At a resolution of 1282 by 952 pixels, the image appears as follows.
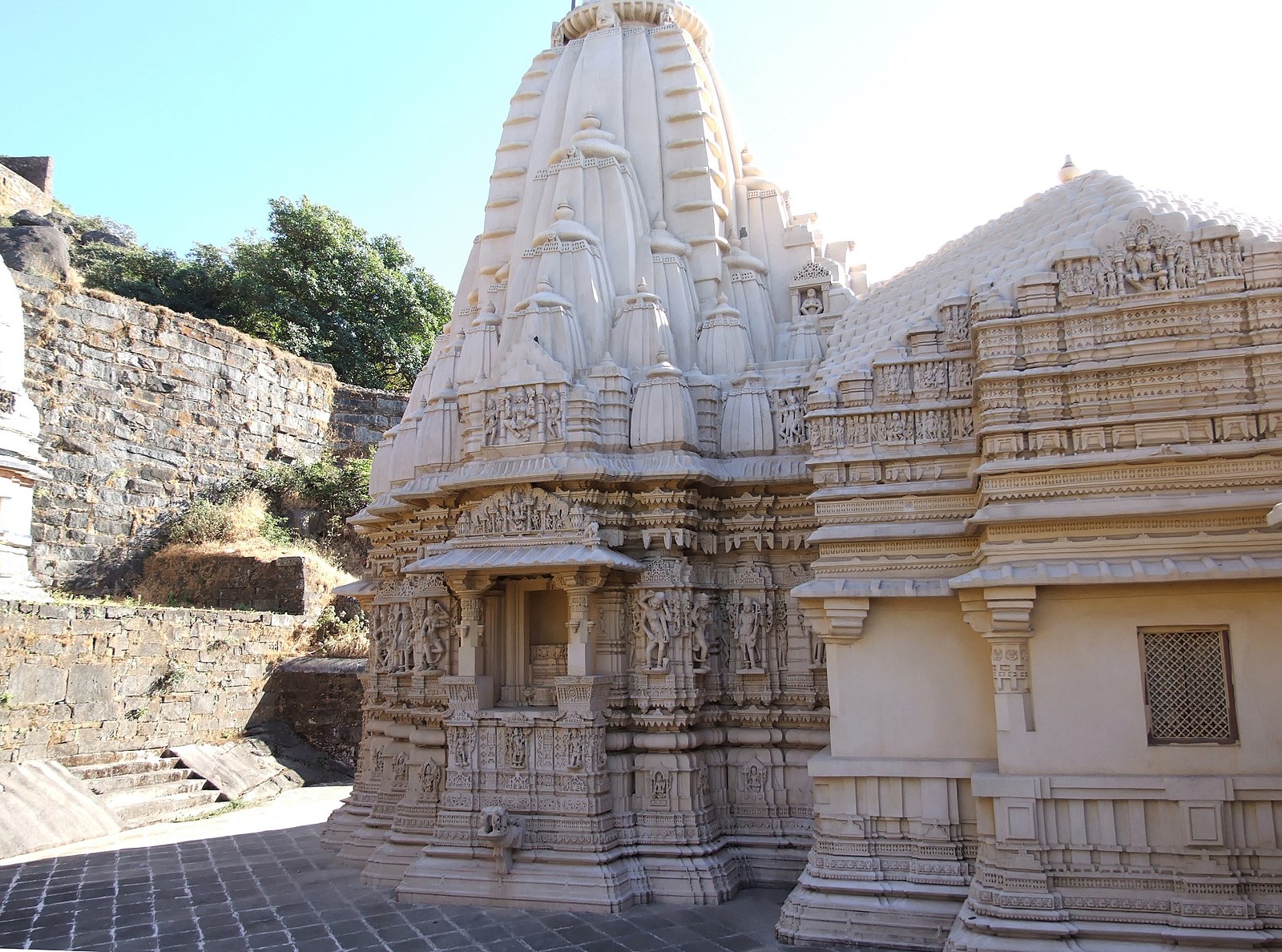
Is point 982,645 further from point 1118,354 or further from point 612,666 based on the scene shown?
point 612,666

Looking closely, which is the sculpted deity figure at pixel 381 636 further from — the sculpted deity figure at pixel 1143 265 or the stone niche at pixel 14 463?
the sculpted deity figure at pixel 1143 265

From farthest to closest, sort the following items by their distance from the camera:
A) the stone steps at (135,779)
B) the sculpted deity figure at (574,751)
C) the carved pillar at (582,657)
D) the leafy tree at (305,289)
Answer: the leafy tree at (305,289) → the stone steps at (135,779) → the carved pillar at (582,657) → the sculpted deity figure at (574,751)

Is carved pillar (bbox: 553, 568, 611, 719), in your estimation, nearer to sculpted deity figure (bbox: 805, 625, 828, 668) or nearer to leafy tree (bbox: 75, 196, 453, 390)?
sculpted deity figure (bbox: 805, 625, 828, 668)

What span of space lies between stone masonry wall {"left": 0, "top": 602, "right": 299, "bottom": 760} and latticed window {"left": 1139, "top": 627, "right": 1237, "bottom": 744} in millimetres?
14786

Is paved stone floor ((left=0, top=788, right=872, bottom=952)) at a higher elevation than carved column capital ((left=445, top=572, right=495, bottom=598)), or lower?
lower

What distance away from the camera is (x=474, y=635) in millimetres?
10703

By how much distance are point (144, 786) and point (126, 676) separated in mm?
1848

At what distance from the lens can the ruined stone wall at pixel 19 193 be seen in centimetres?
3591

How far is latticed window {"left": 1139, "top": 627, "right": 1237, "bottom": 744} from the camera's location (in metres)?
7.67

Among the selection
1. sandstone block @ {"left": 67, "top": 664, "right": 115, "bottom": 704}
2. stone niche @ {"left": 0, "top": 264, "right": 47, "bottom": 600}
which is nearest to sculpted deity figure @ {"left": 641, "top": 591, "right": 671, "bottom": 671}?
sandstone block @ {"left": 67, "top": 664, "right": 115, "bottom": 704}

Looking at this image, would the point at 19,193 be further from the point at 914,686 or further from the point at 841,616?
the point at 914,686

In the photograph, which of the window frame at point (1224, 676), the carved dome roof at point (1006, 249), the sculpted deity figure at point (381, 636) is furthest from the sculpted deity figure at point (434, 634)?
the window frame at point (1224, 676)

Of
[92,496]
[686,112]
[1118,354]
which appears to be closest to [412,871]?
[1118,354]

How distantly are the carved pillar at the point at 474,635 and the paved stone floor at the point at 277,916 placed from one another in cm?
219
